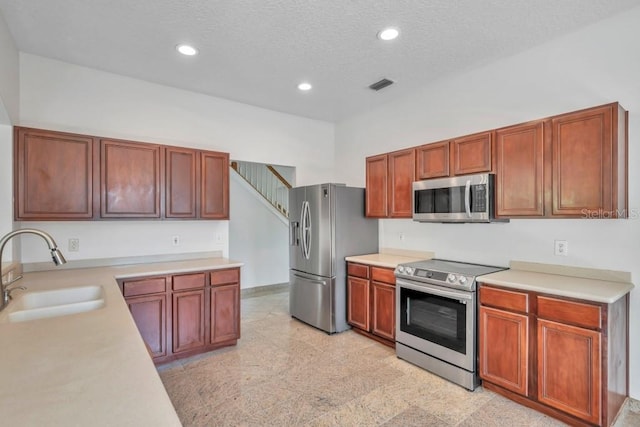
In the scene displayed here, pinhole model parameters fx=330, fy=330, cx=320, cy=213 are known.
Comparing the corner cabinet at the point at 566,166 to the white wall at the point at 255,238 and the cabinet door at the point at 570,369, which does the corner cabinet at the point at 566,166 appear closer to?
the cabinet door at the point at 570,369

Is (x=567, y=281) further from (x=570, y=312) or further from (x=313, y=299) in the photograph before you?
(x=313, y=299)

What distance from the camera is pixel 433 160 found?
3355mm

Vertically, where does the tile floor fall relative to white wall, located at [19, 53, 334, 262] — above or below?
below

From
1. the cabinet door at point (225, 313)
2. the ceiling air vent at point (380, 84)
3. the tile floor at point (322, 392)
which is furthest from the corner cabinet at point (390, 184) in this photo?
the cabinet door at point (225, 313)

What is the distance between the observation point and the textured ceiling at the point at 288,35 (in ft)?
7.70

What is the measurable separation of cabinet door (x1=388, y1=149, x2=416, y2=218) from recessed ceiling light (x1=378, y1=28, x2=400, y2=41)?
47.5 inches

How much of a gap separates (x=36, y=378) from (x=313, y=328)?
10.9 ft

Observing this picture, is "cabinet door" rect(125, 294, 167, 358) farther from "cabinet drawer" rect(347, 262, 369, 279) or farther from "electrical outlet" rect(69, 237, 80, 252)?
"cabinet drawer" rect(347, 262, 369, 279)

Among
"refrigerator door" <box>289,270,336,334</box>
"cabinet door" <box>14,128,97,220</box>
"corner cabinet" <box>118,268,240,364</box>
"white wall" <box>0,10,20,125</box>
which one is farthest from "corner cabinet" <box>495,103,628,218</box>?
"white wall" <box>0,10,20,125</box>

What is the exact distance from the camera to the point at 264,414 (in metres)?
2.37

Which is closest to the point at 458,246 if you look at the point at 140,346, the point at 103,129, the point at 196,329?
the point at 196,329

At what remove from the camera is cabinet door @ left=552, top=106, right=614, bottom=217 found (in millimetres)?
2229

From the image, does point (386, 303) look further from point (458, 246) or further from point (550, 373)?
point (550, 373)

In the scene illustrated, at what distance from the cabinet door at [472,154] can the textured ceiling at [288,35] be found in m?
0.79
